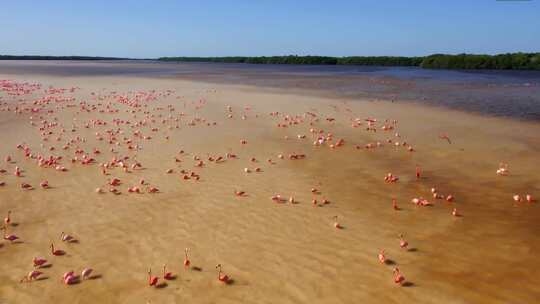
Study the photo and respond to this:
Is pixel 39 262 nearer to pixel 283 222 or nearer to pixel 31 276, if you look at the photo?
pixel 31 276

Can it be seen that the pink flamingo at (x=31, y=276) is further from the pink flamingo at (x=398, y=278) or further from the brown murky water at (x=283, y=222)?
the pink flamingo at (x=398, y=278)

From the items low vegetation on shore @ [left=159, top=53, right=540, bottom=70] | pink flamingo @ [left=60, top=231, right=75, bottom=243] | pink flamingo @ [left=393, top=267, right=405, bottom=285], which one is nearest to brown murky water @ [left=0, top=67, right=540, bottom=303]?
pink flamingo @ [left=393, top=267, right=405, bottom=285]

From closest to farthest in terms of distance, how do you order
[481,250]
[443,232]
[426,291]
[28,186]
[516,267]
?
1. [426,291]
2. [516,267]
3. [481,250]
4. [443,232]
5. [28,186]

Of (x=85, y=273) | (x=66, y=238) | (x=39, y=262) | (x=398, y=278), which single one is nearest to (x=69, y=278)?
(x=85, y=273)

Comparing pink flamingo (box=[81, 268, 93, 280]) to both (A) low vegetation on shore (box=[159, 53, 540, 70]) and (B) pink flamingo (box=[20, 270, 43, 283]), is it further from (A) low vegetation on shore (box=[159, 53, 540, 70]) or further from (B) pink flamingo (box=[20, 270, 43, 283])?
(A) low vegetation on shore (box=[159, 53, 540, 70])

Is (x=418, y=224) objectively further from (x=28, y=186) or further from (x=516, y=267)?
(x=28, y=186)

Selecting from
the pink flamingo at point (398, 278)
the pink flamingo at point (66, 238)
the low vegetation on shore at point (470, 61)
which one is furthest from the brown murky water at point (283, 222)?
the low vegetation on shore at point (470, 61)

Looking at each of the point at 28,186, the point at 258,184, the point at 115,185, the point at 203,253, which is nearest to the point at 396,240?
the point at 203,253

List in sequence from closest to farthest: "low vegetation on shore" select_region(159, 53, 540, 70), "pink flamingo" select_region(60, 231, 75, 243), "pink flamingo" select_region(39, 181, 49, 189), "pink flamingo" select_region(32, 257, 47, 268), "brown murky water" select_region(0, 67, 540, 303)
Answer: "brown murky water" select_region(0, 67, 540, 303) → "pink flamingo" select_region(32, 257, 47, 268) → "pink flamingo" select_region(60, 231, 75, 243) → "pink flamingo" select_region(39, 181, 49, 189) → "low vegetation on shore" select_region(159, 53, 540, 70)
